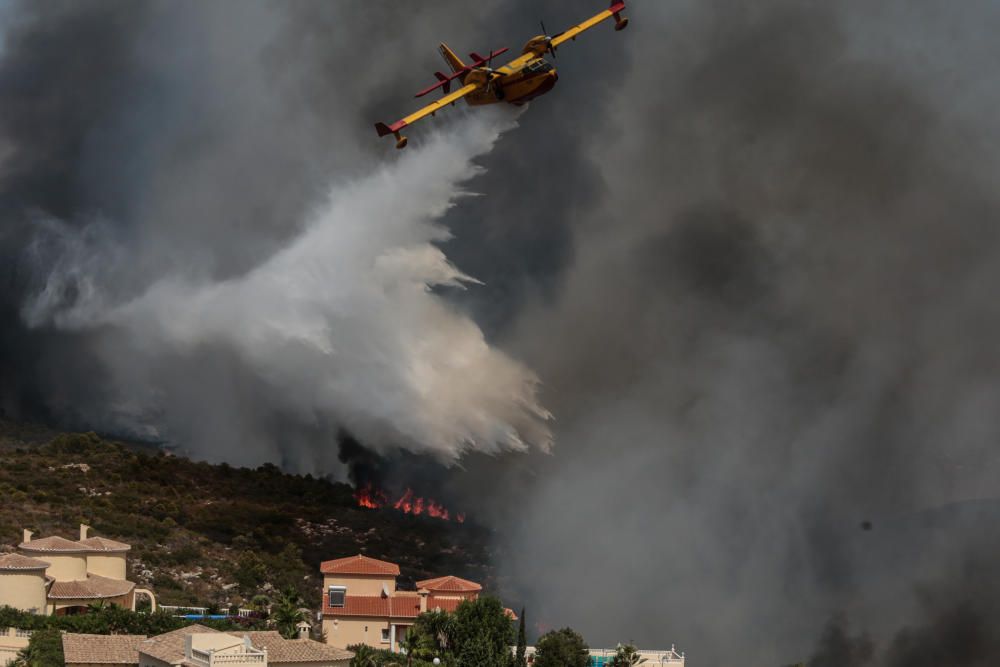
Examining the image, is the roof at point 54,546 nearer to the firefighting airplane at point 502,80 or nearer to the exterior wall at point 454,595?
the exterior wall at point 454,595

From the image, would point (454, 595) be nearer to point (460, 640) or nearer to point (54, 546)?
point (460, 640)

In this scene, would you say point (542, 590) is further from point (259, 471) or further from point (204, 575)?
point (259, 471)

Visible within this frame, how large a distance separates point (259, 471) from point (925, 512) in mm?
36911

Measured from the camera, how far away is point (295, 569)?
77.0 meters

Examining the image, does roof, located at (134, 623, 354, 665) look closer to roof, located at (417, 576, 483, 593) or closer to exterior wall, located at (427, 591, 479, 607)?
exterior wall, located at (427, 591, 479, 607)

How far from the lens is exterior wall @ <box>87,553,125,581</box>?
67.9 meters

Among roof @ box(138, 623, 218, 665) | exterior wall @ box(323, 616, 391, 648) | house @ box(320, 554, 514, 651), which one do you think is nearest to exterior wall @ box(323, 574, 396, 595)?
house @ box(320, 554, 514, 651)

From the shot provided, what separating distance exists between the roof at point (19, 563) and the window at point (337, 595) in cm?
1108

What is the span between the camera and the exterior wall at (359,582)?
222 ft

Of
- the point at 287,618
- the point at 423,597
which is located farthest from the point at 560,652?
the point at 287,618

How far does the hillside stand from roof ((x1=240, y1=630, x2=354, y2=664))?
1782 centimetres

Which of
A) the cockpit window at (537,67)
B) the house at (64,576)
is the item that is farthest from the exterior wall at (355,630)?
the cockpit window at (537,67)

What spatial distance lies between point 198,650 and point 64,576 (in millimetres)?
19294

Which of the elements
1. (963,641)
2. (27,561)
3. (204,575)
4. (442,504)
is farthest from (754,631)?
(27,561)
